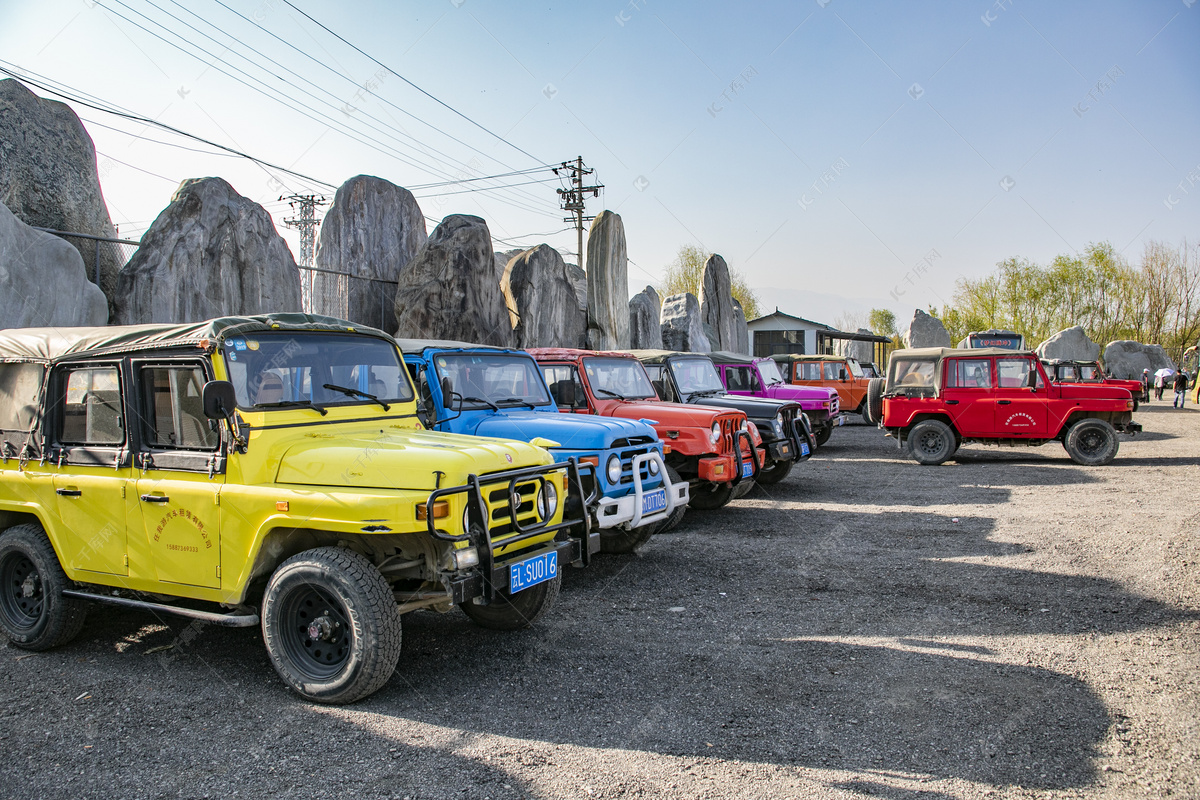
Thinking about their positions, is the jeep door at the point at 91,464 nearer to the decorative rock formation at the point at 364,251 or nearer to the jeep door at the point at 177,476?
the jeep door at the point at 177,476

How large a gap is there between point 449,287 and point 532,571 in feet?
34.5

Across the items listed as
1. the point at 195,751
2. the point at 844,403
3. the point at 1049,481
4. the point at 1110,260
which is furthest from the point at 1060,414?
the point at 1110,260

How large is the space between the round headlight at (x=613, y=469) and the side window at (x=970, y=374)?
31.5 ft

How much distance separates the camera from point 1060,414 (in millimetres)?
12984

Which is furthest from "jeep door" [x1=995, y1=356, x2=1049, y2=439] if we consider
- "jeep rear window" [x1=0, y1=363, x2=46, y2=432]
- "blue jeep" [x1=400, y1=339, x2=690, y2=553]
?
"jeep rear window" [x1=0, y1=363, x2=46, y2=432]

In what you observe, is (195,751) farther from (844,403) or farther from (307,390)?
(844,403)

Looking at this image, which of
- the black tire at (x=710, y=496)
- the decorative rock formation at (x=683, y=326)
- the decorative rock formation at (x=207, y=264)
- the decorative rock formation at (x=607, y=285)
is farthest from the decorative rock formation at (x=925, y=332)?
the decorative rock formation at (x=207, y=264)

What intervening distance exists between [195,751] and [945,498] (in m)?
9.58

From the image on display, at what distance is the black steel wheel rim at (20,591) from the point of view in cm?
497

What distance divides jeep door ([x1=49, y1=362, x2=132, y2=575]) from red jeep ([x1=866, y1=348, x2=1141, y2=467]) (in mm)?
12616

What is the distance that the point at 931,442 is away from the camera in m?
13.8

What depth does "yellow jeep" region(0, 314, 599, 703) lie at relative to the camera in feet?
12.8

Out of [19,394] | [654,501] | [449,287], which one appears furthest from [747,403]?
[19,394]

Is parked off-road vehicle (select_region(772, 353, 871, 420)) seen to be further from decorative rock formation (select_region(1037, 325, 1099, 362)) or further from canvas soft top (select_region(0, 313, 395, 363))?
decorative rock formation (select_region(1037, 325, 1099, 362))
